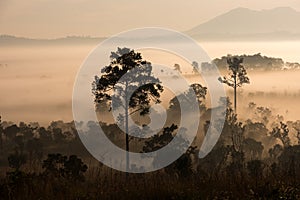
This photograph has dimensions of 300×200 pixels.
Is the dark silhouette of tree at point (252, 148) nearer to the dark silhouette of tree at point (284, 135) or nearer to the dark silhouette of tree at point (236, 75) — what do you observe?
the dark silhouette of tree at point (284, 135)

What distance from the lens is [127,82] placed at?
112 ft

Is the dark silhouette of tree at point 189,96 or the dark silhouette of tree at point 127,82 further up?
the dark silhouette of tree at point 189,96

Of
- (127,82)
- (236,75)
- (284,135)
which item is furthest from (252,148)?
(127,82)

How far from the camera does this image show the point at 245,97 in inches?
6225

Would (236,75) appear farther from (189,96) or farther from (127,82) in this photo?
(127,82)

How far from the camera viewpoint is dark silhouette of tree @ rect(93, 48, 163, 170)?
1298 inches

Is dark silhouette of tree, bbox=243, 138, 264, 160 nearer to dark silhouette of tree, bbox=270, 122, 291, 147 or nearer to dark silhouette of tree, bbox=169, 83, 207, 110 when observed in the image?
dark silhouette of tree, bbox=270, 122, 291, 147

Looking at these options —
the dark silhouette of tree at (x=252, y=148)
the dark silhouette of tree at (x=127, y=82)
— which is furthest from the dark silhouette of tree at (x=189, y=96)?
the dark silhouette of tree at (x=127, y=82)

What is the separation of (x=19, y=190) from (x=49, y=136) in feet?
220

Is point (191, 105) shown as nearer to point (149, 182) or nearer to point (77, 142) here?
point (77, 142)

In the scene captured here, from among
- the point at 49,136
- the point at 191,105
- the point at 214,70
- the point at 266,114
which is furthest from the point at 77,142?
the point at 214,70

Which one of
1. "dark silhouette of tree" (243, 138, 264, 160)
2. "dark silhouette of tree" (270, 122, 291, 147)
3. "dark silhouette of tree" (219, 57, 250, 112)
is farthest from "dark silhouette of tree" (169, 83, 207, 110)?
"dark silhouette of tree" (243, 138, 264, 160)

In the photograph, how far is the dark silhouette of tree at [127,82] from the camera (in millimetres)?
32969

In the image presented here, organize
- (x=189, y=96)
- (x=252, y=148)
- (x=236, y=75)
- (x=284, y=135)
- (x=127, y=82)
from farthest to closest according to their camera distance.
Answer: (x=189, y=96) < (x=236, y=75) < (x=252, y=148) < (x=284, y=135) < (x=127, y=82)
